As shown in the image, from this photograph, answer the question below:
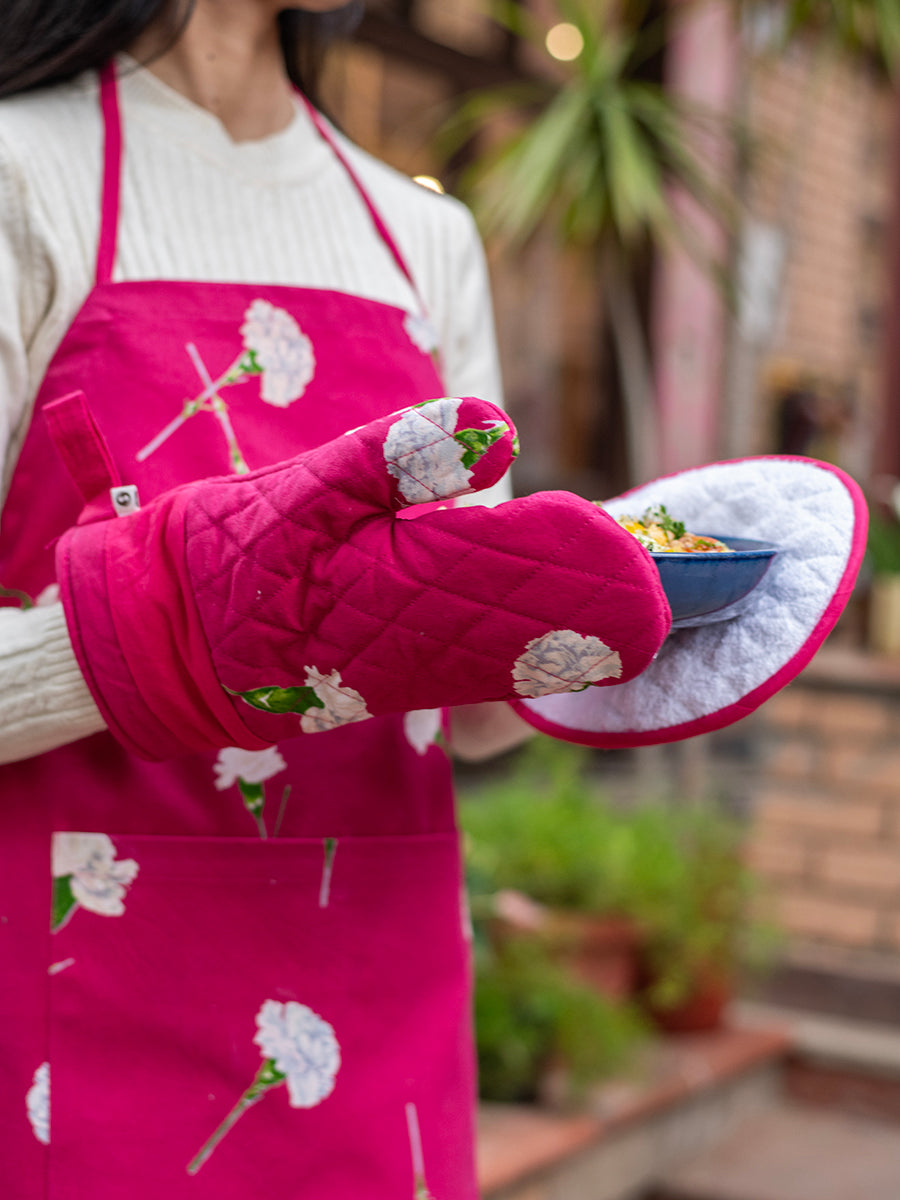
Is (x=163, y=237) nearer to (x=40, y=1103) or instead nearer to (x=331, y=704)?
(x=331, y=704)

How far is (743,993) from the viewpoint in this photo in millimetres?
3213

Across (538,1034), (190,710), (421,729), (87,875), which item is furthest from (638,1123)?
(190,710)

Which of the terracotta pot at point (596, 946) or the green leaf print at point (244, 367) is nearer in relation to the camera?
the green leaf print at point (244, 367)

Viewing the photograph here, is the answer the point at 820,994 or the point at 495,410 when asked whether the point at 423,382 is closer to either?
the point at 495,410

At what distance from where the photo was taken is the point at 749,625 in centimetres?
78

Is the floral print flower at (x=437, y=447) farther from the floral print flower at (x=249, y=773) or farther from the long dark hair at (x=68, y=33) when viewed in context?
the long dark hair at (x=68, y=33)

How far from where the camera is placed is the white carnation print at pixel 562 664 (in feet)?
2.11

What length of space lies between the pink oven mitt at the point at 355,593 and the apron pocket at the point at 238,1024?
0.50ft

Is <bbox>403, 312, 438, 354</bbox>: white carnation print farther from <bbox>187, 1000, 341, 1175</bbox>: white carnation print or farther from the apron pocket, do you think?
<bbox>187, 1000, 341, 1175</bbox>: white carnation print

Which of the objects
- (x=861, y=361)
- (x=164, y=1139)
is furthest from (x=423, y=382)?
(x=861, y=361)

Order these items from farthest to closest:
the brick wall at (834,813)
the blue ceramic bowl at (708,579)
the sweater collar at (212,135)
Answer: the brick wall at (834,813)
the sweater collar at (212,135)
the blue ceramic bowl at (708,579)

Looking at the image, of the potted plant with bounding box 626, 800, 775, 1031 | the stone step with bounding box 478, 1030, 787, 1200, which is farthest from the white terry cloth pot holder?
the potted plant with bounding box 626, 800, 775, 1031

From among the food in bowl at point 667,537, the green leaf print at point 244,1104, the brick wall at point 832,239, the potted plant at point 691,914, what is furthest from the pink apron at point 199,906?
the brick wall at point 832,239

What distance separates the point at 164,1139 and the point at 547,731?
13.5 inches
